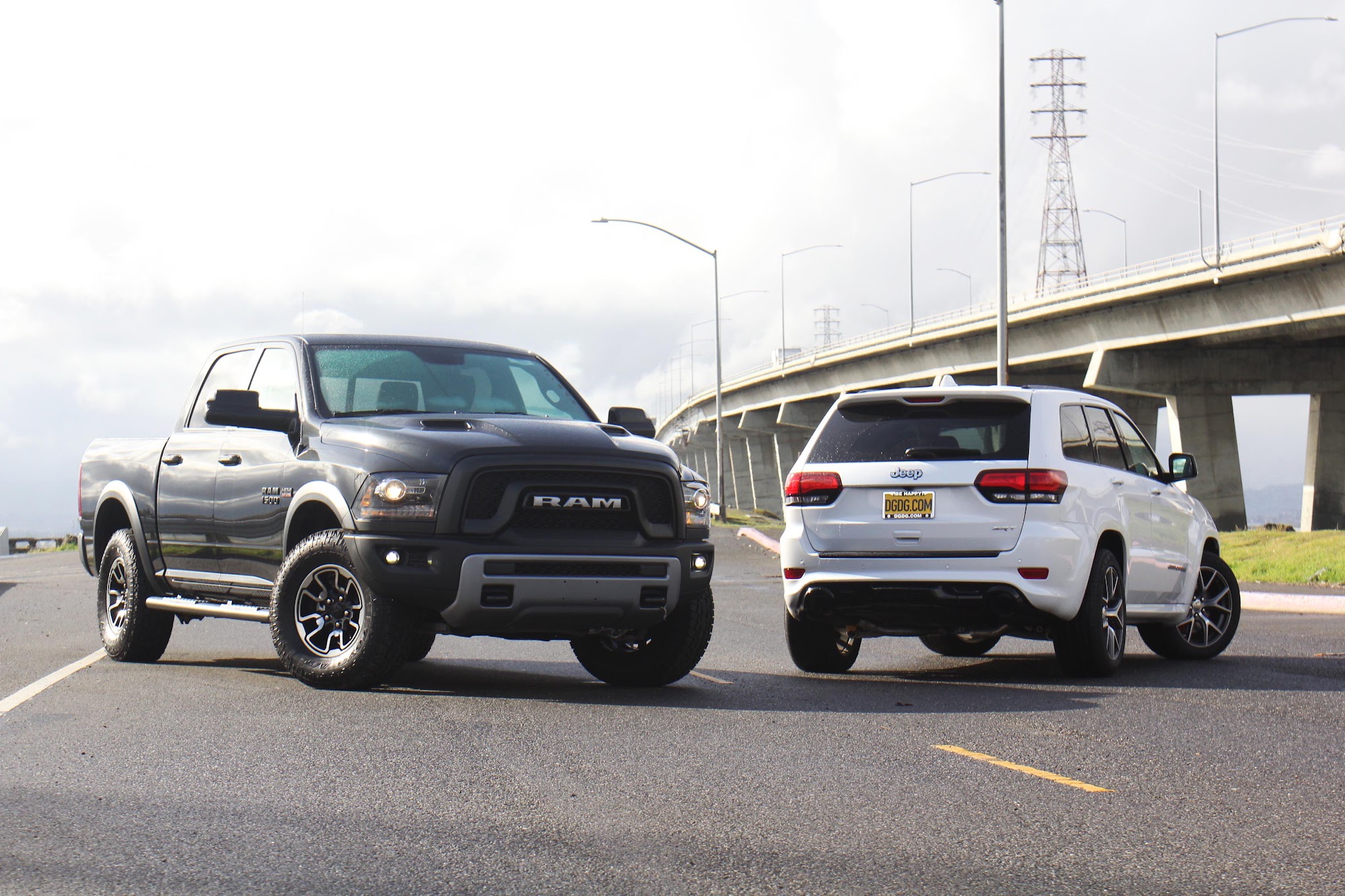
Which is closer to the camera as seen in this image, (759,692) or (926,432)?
(759,692)

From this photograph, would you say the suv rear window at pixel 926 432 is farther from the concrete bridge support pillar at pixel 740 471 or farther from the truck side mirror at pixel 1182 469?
the concrete bridge support pillar at pixel 740 471

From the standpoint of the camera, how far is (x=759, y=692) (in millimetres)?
8844

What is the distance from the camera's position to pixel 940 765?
636cm

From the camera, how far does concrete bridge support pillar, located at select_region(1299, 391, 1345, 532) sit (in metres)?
42.4

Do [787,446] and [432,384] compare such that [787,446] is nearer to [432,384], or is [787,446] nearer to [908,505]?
[908,505]

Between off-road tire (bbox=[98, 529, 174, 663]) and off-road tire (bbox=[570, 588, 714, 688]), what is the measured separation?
302 centimetres

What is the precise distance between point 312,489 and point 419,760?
8.43 ft

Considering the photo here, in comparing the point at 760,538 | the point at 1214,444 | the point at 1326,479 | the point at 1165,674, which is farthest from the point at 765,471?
the point at 1165,674

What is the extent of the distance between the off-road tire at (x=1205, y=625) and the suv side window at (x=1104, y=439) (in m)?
1.44

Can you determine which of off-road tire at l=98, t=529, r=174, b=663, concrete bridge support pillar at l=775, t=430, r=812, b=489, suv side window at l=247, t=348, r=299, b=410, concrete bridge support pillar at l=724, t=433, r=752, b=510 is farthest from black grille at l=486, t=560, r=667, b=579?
concrete bridge support pillar at l=724, t=433, r=752, b=510

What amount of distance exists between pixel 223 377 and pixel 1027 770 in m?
6.54

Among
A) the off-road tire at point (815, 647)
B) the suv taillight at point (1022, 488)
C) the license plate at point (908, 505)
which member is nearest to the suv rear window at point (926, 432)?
the suv taillight at point (1022, 488)

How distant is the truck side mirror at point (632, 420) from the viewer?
380 inches

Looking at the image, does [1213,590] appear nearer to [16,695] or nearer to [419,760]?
[419,760]
